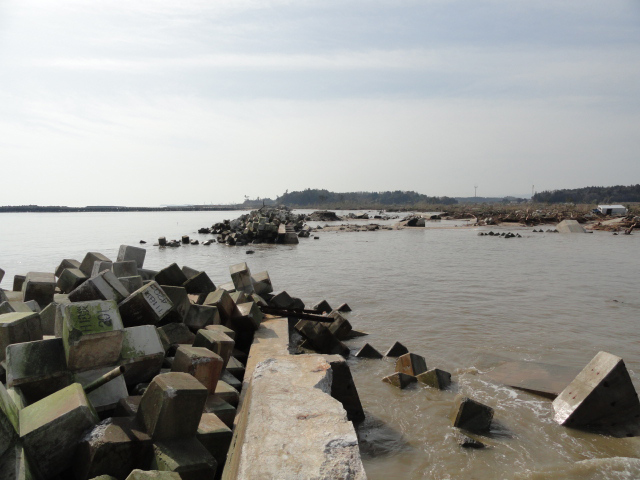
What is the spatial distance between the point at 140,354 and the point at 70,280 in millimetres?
2993

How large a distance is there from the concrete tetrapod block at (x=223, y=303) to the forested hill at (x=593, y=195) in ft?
347

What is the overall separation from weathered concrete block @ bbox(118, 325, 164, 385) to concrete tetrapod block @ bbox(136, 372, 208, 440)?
70 cm

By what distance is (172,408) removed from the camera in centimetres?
248

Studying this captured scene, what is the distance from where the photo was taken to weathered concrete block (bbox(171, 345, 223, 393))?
3176 mm

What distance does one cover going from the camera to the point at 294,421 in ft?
8.15

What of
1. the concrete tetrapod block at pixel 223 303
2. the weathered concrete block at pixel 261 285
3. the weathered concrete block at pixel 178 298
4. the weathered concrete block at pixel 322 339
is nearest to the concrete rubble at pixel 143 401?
the weathered concrete block at pixel 178 298

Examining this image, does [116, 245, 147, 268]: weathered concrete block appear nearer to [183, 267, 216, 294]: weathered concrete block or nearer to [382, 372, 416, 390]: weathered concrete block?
[183, 267, 216, 294]: weathered concrete block

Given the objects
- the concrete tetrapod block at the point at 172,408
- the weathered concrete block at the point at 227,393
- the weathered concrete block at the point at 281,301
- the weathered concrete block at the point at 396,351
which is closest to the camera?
the concrete tetrapod block at the point at 172,408

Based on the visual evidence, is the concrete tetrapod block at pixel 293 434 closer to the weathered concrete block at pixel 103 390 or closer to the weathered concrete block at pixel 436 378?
the weathered concrete block at pixel 103 390

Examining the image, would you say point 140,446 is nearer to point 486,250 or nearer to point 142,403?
point 142,403

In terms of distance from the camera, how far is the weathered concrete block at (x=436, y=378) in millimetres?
4734

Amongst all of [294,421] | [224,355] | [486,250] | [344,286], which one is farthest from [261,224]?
[294,421]

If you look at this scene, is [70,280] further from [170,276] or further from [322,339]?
[322,339]

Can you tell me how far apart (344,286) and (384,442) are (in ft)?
23.5
